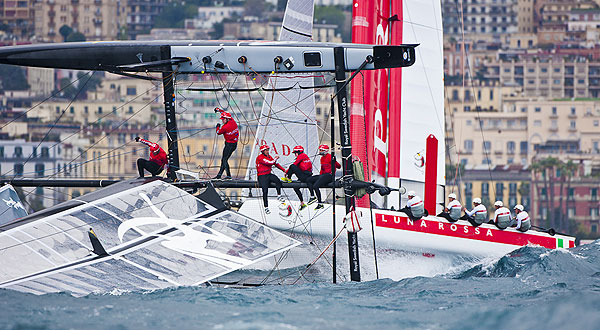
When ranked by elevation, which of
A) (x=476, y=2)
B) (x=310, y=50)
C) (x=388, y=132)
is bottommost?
(x=388, y=132)

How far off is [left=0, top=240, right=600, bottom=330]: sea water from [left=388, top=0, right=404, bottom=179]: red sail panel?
538 cm

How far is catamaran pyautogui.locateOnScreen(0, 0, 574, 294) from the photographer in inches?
417

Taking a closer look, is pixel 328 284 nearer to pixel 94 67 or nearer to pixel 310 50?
pixel 310 50

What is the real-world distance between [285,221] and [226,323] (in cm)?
490

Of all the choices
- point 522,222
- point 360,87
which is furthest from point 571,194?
point 522,222

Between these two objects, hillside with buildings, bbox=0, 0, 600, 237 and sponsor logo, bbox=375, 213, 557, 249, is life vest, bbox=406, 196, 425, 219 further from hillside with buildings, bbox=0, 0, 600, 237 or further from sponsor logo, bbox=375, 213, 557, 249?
hillside with buildings, bbox=0, 0, 600, 237

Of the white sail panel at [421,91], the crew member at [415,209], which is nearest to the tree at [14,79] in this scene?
→ the white sail panel at [421,91]

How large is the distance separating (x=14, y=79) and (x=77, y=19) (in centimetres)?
1245

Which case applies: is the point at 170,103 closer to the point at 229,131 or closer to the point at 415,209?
the point at 229,131

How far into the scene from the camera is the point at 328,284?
38.4 feet

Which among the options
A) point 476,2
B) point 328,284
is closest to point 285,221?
point 328,284

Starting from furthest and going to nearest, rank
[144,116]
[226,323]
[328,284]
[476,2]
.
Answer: [476,2], [144,116], [328,284], [226,323]

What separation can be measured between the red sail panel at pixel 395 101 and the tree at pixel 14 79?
55.3m

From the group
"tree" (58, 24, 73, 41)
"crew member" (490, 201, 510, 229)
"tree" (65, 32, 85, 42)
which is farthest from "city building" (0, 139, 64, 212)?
"crew member" (490, 201, 510, 229)
